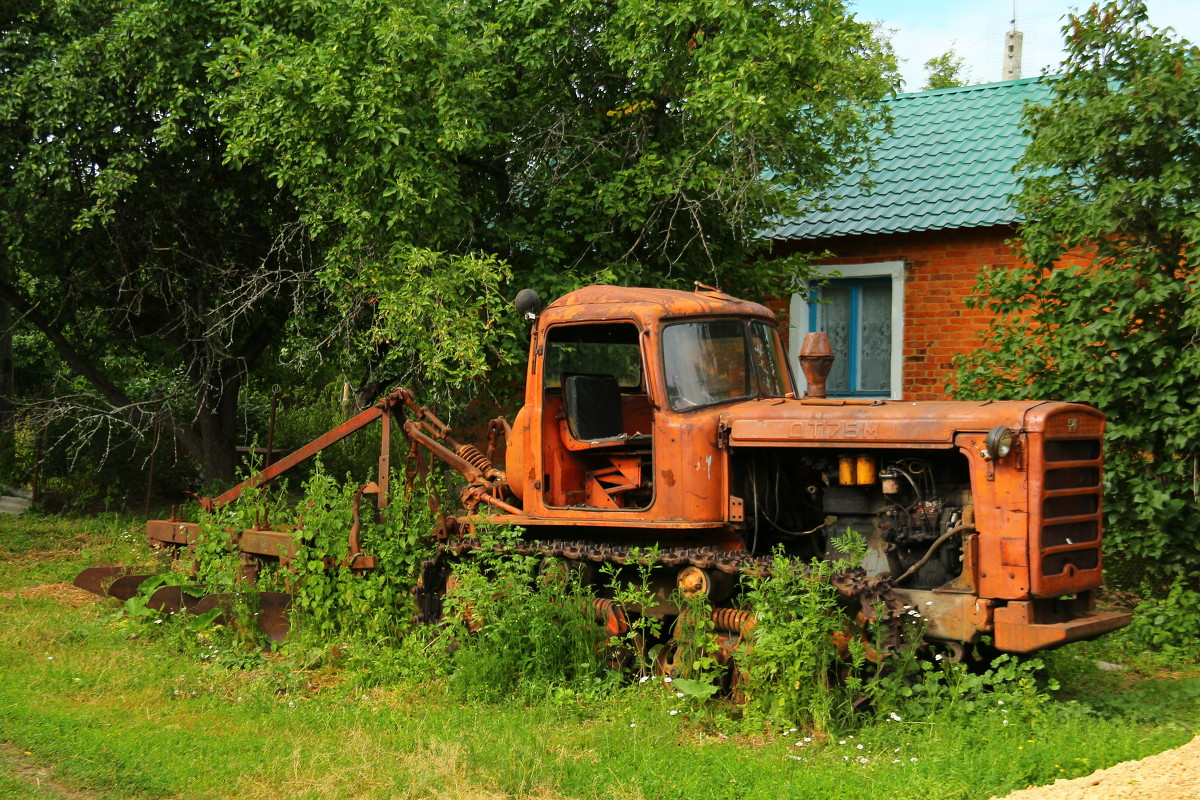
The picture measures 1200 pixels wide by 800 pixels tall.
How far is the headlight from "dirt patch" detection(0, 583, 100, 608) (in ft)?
24.6

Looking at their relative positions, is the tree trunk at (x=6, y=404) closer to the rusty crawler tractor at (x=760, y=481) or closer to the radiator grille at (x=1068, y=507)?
the rusty crawler tractor at (x=760, y=481)

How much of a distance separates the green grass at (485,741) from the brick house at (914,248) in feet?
17.4

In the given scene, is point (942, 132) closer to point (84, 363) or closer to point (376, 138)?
point (376, 138)

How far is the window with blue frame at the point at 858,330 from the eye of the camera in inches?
509

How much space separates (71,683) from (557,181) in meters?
6.05

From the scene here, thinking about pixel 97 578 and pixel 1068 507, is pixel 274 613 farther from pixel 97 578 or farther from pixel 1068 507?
pixel 1068 507

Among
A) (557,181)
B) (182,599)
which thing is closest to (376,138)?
(557,181)

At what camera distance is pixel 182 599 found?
348 inches

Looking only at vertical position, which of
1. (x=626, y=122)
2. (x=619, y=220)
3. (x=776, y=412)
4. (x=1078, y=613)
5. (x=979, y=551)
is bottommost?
(x=1078, y=613)

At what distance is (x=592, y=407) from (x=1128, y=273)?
4114mm

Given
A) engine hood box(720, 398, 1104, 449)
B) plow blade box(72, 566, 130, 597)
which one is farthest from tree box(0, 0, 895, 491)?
engine hood box(720, 398, 1104, 449)

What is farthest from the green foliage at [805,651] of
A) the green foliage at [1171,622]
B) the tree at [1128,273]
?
the tree at [1128,273]

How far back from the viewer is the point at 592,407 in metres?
7.70

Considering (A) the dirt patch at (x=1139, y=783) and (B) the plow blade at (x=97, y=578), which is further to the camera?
(B) the plow blade at (x=97, y=578)
